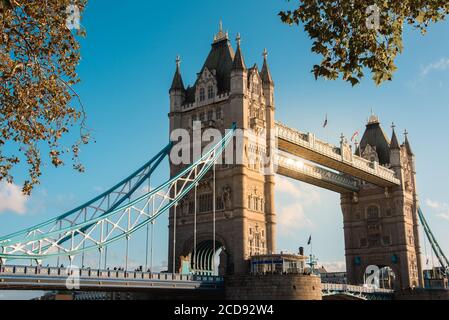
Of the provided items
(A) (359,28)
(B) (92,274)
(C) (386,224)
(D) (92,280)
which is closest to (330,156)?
(C) (386,224)

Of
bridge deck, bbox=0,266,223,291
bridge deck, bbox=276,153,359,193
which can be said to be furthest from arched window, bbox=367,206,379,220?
bridge deck, bbox=0,266,223,291

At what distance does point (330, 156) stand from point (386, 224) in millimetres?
20758

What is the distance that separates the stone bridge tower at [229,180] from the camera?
56.0 meters

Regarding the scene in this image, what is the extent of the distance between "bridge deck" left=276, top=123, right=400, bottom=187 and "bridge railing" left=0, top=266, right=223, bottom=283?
1897 centimetres

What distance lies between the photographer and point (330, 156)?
68812 millimetres

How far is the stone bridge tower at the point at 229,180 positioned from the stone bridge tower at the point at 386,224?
29.9 m

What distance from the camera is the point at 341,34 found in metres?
16.6

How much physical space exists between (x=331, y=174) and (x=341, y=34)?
6086 cm

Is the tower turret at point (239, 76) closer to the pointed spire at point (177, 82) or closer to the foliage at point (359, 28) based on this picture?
the pointed spire at point (177, 82)

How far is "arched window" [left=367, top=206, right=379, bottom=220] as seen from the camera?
3314 inches

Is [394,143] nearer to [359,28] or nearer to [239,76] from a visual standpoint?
[239,76]

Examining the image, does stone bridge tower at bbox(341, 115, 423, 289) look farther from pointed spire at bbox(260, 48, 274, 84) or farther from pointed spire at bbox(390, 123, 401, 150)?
pointed spire at bbox(260, 48, 274, 84)
